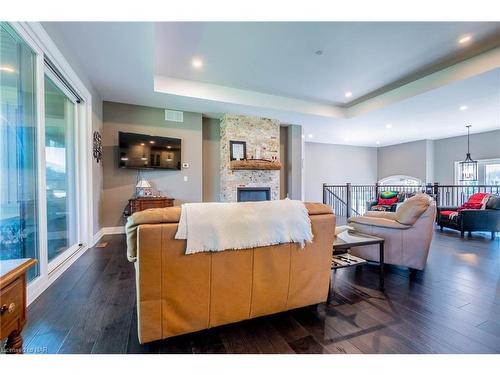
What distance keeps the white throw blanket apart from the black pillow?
4880mm

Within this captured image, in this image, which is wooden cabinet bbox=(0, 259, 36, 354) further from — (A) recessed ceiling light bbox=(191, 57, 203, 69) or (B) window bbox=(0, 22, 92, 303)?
(A) recessed ceiling light bbox=(191, 57, 203, 69)

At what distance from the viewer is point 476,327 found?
1557 mm

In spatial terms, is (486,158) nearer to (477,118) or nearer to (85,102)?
(477,118)

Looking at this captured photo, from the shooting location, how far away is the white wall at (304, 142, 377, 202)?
897 centimetres

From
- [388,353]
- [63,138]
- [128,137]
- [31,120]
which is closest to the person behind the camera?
[388,353]

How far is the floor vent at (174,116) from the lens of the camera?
5.00 m

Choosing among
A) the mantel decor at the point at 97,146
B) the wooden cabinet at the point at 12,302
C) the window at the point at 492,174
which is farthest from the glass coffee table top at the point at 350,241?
the window at the point at 492,174

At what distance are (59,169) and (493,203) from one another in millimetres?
7182

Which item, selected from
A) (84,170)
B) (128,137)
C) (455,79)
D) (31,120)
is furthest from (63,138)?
(455,79)

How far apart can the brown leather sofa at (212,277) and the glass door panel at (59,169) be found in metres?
2.05

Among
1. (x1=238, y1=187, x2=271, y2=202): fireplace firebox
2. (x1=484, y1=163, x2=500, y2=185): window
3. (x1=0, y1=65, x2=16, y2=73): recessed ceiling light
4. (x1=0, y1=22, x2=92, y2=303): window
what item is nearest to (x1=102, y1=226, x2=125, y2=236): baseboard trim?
(x1=0, y1=22, x2=92, y2=303): window

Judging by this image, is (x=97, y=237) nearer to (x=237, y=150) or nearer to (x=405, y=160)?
(x=237, y=150)

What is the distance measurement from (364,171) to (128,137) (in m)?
9.22

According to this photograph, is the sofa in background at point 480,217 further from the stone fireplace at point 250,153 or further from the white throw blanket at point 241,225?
the white throw blanket at point 241,225
